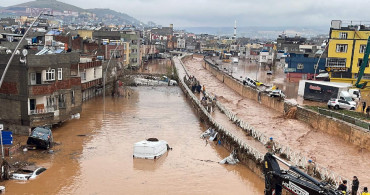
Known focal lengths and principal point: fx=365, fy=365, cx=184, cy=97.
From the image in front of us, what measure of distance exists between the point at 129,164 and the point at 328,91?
26692 millimetres

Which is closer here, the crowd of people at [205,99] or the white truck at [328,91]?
the crowd of people at [205,99]

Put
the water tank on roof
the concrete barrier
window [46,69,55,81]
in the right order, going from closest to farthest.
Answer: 1. window [46,69,55,81]
2. the concrete barrier
3. the water tank on roof

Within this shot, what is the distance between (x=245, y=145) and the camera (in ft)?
79.1

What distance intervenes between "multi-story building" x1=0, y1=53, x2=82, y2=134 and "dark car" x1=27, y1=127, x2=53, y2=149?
2.50 meters

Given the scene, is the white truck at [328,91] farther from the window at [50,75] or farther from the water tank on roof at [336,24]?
the window at [50,75]

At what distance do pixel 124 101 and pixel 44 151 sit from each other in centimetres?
2235

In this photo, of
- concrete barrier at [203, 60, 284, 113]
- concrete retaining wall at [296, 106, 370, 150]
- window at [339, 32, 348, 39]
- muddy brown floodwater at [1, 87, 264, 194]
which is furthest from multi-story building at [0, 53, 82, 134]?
window at [339, 32, 348, 39]

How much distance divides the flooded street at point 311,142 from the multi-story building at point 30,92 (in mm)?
17675

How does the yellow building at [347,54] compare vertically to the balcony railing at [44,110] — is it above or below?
above

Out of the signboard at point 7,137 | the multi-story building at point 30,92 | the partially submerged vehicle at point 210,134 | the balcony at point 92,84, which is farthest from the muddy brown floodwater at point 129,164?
the balcony at point 92,84

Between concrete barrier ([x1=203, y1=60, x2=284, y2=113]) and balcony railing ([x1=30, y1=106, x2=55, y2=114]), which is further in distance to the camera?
concrete barrier ([x1=203, y1=60, x2=284, y2=113])

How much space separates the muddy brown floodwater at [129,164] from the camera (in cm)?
1989

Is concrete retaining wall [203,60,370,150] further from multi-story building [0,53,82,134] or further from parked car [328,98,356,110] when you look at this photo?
multi-story building [0,53,82,134]

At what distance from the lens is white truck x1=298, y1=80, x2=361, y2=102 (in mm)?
39000
